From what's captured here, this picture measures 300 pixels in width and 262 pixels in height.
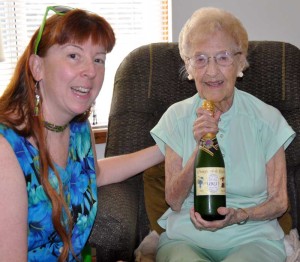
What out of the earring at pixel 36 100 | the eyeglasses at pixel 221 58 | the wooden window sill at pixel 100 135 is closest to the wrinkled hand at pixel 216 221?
the eyeglasses at pixel 221 58

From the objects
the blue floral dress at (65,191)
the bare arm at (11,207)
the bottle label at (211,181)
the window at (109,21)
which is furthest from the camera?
the window at (109,21)

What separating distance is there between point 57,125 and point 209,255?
718 millimetres

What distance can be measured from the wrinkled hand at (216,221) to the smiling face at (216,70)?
15.5 inches

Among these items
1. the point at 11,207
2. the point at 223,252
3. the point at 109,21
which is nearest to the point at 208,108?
the point at 223,252

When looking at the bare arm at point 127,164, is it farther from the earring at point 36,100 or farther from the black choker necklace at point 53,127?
the earring at point 36,100

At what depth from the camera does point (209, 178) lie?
164 cm

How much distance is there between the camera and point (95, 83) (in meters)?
1.51

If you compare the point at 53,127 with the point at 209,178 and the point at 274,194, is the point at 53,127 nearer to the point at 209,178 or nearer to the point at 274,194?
the point at 209,178

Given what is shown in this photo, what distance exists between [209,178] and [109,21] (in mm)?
1533

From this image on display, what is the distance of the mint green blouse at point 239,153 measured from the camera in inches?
71.8

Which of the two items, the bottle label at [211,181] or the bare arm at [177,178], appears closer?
the bottle label at [211,181]

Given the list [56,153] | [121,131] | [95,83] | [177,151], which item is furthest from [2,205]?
[121,131]

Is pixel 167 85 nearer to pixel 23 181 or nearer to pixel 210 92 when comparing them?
pixel 210 92

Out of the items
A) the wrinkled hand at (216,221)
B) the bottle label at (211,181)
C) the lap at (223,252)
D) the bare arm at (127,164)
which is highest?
the bottle label at (211,181)
